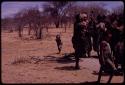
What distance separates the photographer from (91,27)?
13352 millimetres

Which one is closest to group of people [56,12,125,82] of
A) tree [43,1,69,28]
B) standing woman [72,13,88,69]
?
standing woman [72,13,88,69]

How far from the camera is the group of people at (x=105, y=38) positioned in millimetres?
9086

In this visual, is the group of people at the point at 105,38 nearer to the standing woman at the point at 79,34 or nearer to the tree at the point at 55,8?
the standing woman at the point at 79,34

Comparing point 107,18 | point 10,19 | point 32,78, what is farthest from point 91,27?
point 10,19

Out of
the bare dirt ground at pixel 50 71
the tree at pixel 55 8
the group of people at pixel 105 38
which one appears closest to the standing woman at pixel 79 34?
the group of people at pixel 105 38

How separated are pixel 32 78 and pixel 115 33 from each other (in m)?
2.57

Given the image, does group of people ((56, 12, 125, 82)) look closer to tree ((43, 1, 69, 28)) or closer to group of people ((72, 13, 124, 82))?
group of people ((72, 13, 124, 82))

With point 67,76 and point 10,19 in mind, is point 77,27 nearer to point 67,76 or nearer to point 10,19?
point 67,76

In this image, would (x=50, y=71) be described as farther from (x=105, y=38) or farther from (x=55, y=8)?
(x=55, y=8)

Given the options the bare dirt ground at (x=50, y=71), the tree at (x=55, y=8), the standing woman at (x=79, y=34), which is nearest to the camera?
the bare dirt ground at (x=50, y=71)

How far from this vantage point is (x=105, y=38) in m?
9.23

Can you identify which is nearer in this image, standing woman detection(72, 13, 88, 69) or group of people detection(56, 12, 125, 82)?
group of people detection(56, 12, 125, 82)

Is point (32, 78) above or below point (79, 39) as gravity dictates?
below

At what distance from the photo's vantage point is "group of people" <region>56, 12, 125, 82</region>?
29.8ft
